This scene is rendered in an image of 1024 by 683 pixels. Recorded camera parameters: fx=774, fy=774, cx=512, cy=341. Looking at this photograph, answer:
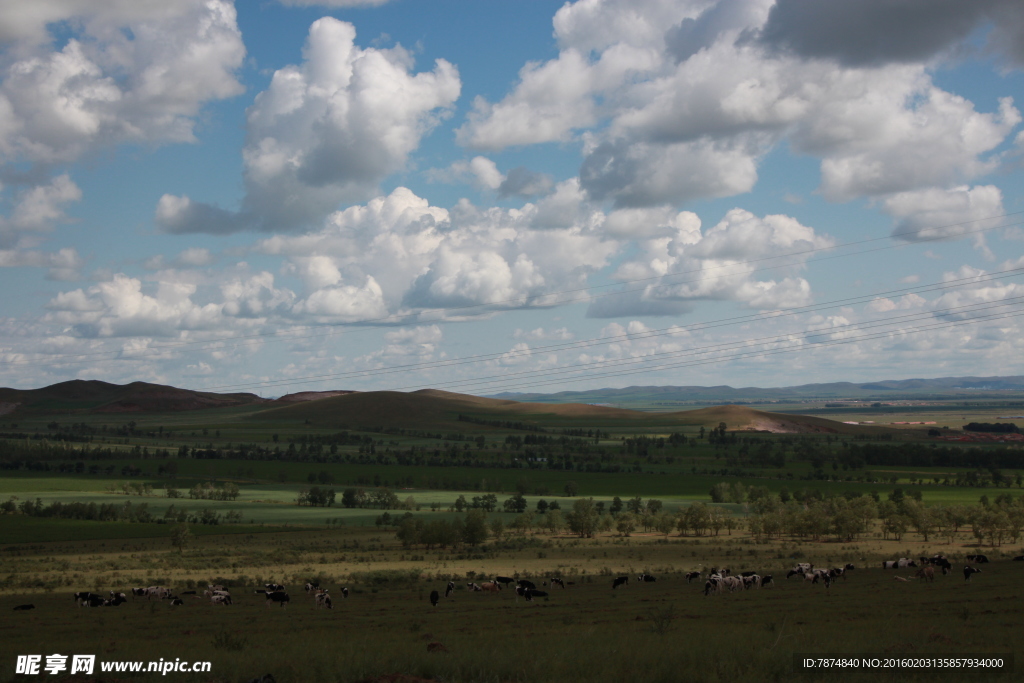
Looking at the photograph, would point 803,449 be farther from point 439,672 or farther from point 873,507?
point 439,672

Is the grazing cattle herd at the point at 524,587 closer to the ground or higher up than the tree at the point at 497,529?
higher up

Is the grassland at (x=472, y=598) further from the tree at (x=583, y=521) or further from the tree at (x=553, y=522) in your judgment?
the tree at (x=583, y=521)

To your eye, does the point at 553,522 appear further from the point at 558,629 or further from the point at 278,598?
the point at 558,629

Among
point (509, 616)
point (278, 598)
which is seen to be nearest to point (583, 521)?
point (278, 598)

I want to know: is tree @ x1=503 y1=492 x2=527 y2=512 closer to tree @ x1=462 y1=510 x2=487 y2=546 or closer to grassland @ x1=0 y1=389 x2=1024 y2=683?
grassland @ x1=0 y1=389 x2=1024 y2=683

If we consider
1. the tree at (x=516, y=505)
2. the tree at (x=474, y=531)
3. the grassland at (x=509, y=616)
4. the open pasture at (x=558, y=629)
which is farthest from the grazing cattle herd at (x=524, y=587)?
the tree at (x=516, y=505)

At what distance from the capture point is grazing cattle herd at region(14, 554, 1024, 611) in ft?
123

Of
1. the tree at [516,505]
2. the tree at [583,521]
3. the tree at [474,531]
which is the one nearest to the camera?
the tree at [474,531]

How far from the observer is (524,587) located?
130 ft

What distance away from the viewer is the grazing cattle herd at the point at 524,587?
3741 centimetres

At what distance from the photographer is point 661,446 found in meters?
200

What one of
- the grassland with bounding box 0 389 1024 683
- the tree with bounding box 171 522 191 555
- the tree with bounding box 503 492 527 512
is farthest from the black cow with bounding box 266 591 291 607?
the tree with bounding box 503 492 527 512

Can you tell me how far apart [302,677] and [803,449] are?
180 m

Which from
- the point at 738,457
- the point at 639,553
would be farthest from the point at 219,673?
the point at 738,457
